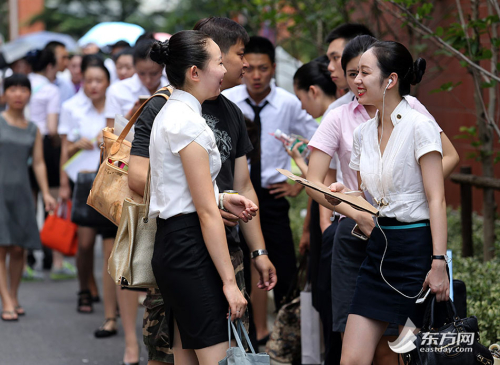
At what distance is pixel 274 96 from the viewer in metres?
5.76

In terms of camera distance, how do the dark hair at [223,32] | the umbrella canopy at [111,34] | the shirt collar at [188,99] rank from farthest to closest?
1. the umbrella canopy at [111,34]
2. the dark hair at [223,32]
3. the shirt collar at [188,99]

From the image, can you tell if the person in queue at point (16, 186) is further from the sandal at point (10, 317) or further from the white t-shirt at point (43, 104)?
the white t-shirt at point (43, 104)

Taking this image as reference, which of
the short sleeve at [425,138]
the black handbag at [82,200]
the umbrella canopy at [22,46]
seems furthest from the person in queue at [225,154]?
the umbrella canopy at [22,46]

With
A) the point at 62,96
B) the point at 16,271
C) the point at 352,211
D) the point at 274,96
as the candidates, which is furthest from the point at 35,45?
the point at 352,211

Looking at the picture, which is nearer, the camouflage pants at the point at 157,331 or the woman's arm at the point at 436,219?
the woman's arm at the point at 436,219

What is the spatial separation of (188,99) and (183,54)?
193 mm

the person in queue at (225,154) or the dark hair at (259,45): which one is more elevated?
the dark hair at (259,45)

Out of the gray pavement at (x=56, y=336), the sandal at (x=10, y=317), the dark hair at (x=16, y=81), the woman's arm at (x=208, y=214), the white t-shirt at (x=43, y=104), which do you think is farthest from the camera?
the white t-shirt at (x=43, y=104)

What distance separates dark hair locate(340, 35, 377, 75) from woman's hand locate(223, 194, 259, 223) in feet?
4.45

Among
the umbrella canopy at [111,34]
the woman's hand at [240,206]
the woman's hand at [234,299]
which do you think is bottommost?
the woman's hand at [234,299]

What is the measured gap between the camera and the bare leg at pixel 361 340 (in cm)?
336

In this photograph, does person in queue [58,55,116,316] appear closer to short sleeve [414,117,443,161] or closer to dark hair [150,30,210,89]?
dark hair [150,30,210,89]

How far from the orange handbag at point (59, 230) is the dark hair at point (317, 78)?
3.39 metres

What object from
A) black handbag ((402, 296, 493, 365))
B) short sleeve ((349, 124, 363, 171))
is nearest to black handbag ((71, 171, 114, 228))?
short sleeve ((349, 124, 363, 171))
